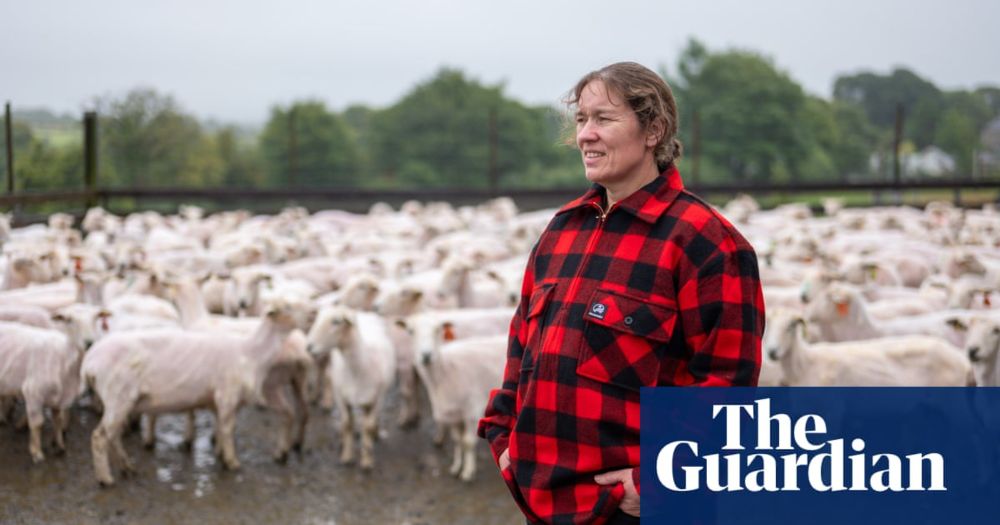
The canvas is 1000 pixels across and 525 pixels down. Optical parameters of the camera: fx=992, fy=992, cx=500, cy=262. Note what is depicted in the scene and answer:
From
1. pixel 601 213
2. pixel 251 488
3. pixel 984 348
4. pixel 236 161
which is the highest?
pixel 601 213

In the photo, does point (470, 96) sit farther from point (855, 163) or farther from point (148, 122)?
point (148, 122)

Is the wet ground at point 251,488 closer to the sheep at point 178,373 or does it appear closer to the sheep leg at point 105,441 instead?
the sheep leg at point 105,441

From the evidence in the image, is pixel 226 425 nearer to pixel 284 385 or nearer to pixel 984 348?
pixel 284 385

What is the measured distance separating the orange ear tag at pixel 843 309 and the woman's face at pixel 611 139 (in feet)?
20.6

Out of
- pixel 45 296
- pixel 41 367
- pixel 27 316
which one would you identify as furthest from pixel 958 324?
pixel 45 296

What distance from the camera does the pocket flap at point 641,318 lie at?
2.57 metres

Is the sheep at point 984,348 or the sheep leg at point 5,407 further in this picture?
the sheep leg at point 5,407

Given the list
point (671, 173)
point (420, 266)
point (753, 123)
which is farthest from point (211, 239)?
point (753, 123)

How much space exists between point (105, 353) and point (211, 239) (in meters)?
9.34

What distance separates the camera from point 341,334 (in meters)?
7.71

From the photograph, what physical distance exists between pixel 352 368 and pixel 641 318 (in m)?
5.56

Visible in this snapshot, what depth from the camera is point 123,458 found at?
7.21 meters

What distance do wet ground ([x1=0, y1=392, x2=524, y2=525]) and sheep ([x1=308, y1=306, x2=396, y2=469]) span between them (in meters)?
0.25

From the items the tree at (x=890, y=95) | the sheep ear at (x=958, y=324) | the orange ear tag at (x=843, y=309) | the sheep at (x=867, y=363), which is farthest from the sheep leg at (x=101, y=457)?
the tree at (x=890, y=95)
